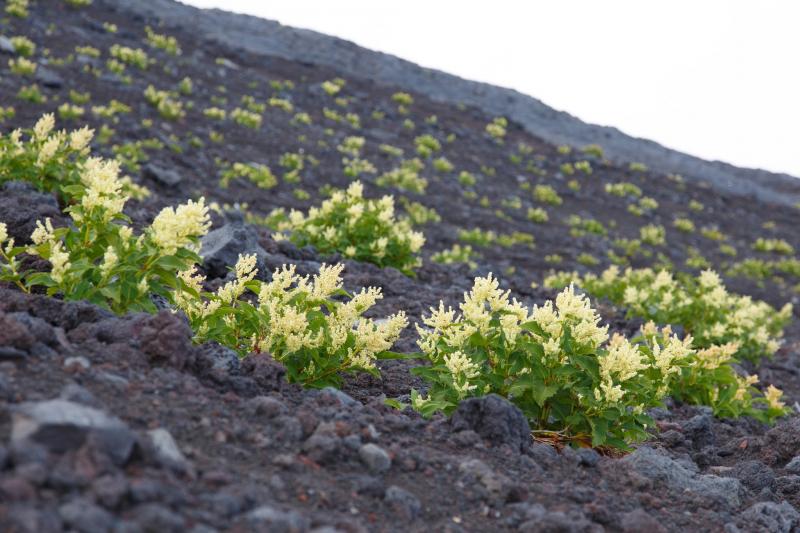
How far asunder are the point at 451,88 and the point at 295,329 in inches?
1102

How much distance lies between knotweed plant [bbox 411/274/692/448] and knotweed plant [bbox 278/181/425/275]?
15.8ft

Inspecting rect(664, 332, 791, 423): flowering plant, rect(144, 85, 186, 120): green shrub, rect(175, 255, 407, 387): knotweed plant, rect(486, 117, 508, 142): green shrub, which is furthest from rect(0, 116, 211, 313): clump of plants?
rect(486, 117, 508, 142): green shrub

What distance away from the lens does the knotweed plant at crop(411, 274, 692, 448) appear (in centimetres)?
432

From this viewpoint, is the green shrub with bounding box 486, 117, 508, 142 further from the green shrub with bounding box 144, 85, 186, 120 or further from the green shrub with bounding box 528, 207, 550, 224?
the green shrub with bounding box 144, 85, 186, 120

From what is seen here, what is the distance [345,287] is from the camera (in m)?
7.97

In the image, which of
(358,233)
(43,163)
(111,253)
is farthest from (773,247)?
(111,253)

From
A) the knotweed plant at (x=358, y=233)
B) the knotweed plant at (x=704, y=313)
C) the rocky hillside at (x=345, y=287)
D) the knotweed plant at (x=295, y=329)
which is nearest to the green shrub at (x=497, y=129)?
the rocky hillside at (x=345, y=287)

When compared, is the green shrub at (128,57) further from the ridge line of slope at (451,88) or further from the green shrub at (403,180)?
the green shrub at (403,180)

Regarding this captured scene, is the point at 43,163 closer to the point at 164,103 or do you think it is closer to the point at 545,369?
the point at 545,369

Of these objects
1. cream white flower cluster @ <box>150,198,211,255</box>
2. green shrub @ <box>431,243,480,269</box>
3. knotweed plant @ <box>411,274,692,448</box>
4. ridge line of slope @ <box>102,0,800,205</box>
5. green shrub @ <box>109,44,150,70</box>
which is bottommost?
green shrub @ <box>431,243,480,269</box>

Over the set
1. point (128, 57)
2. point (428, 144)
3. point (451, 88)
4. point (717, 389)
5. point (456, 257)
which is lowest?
point (456, 257)

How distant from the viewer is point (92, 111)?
14773mm

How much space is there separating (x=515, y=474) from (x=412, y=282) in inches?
216

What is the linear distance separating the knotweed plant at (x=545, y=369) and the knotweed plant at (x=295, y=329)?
40 centimetres
